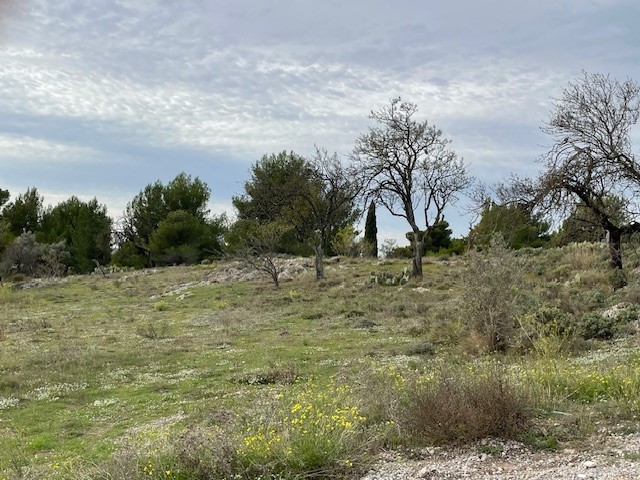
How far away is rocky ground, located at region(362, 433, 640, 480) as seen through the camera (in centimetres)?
566

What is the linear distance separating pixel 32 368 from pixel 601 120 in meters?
20.9

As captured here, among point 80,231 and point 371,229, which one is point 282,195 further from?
point 80,231

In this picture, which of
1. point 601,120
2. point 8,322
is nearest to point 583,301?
point 601,120

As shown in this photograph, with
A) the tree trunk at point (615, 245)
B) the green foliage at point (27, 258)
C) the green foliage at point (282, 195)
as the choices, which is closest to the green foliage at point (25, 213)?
the green foliage at point (27, 258)

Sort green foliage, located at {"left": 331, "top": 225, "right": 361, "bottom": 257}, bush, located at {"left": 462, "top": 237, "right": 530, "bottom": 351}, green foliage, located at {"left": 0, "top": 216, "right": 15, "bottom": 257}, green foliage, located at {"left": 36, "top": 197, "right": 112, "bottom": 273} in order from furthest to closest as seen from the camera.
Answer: green foliage, located at {"left": 36, "top": 197, "right": 112, "bottom": 273}, green foliage, located at {"left": 0, "top": 216, "right": 15, "bottom": 257}, green foliage, located at {"left": 331, "top": 225, "right": 361, "bottom": 257}, bush, located at {"left": 462, "top": 237, "right": 530, "bottom": 351}

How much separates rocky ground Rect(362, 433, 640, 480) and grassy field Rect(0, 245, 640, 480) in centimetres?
23

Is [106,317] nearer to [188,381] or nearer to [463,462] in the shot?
[188,381]

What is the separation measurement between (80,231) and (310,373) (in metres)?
56.4

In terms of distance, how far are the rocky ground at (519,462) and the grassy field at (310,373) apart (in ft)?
0.75

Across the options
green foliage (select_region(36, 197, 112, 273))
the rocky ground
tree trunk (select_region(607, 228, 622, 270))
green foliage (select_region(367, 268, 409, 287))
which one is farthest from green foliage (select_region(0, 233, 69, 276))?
the rocky ground

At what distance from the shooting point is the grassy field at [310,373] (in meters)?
6.41

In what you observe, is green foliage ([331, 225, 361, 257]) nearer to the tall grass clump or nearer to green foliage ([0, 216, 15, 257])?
green foliage ([0, 216, 15, 257])

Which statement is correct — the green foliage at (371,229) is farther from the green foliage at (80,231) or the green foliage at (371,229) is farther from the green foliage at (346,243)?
the green foliage at (80,231)

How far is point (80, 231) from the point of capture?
209ft
